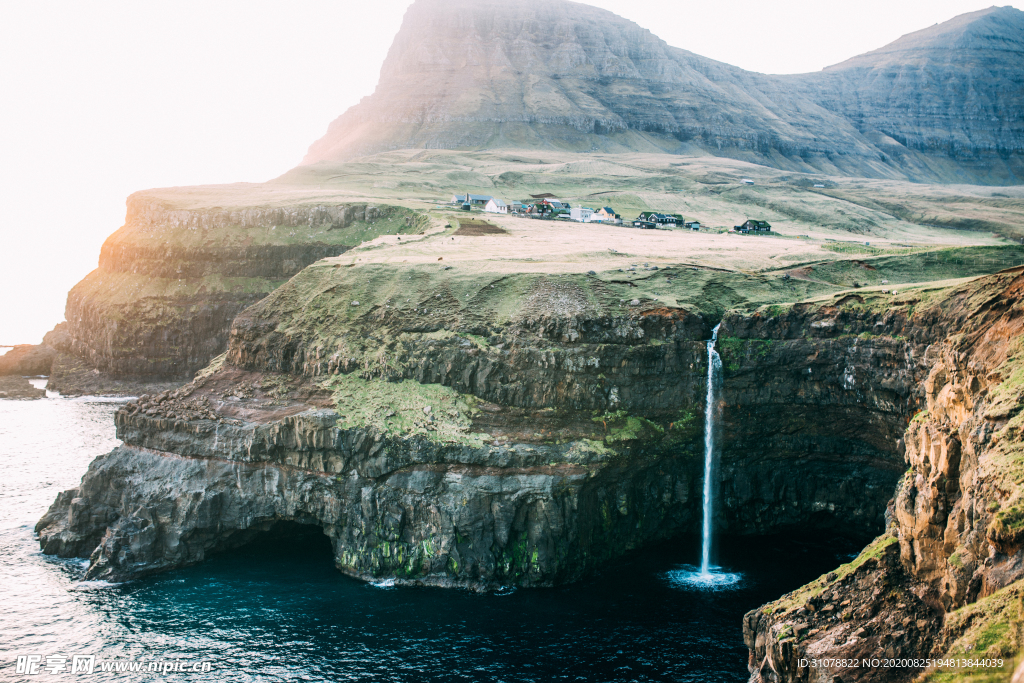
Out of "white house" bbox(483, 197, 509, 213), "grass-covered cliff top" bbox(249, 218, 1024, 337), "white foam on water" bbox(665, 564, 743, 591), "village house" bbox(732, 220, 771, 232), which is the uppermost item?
"white house" bbox(483, 197, 509, 213)

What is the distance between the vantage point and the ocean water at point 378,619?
40281mm

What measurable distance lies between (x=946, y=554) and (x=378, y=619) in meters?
33.6

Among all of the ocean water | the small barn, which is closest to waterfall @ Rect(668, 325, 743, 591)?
the ocean water

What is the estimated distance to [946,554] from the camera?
24922 mm

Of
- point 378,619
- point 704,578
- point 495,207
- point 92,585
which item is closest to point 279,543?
point 92,585

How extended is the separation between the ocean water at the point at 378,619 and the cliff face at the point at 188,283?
55711 millimetres

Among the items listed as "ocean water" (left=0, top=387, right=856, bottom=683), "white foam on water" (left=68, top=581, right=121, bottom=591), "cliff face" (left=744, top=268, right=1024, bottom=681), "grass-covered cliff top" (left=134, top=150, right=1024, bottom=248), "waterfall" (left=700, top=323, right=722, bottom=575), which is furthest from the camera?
"grass-covered cliff top" (left=134, top=150, right=1024, bottom=248)

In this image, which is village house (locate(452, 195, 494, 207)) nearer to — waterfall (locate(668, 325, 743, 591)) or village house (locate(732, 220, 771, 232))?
village house (locate(732, 220, 771, 232))

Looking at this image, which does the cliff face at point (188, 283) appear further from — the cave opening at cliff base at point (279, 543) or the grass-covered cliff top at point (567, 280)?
the cave opening at cliff base at point (279, 543)

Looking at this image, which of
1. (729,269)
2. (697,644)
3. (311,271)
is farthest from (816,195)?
(697,644)

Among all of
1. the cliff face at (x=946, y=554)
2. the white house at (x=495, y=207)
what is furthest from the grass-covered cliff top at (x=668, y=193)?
the cliff face at (x=946, y=554)

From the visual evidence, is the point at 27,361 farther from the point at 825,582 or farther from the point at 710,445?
the point at 825,582

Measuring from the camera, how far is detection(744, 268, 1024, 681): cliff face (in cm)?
2034

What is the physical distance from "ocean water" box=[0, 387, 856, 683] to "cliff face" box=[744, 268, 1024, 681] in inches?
499
